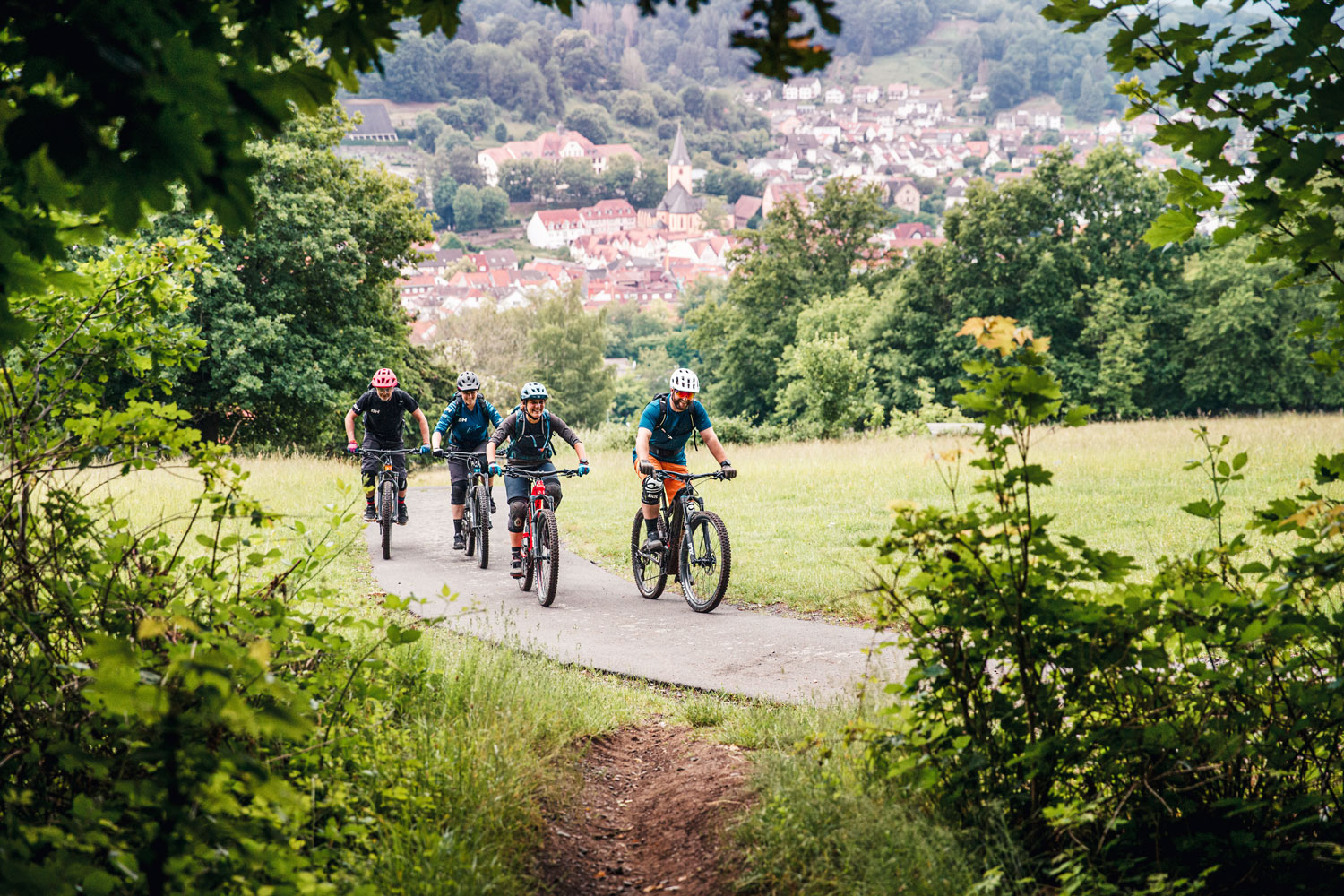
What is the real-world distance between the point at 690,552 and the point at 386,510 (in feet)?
15.1

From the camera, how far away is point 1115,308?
4556 cm

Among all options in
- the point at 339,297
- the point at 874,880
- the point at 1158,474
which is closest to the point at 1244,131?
the point at 874,880

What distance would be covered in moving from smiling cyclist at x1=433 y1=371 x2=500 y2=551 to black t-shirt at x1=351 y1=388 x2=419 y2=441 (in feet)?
2.45

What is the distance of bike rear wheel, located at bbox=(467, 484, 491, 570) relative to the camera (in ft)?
36.2

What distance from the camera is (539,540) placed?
9320 millimetres

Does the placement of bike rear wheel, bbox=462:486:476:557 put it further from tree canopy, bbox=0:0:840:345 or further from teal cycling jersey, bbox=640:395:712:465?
tree canopy, bbox=0:0:840:345

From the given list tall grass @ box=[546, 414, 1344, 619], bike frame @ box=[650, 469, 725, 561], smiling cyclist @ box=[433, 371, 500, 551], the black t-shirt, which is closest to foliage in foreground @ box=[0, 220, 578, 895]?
tall grass @ box=[546, 414, 1344, 619]

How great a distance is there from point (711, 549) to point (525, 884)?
5.40 m

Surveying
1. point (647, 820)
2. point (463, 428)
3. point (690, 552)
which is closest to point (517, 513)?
point (690, 552)

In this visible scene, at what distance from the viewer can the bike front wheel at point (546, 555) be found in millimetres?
8938

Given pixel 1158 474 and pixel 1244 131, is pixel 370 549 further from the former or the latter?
pixel 1158 474

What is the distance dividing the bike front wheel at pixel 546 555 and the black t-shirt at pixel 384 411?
3.39 metres

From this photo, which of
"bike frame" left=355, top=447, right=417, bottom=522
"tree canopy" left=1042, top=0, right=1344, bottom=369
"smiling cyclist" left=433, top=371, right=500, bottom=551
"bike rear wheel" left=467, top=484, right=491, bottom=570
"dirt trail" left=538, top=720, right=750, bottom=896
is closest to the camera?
"tree canopy" left=1042, top=0, right=1344, bottom=369

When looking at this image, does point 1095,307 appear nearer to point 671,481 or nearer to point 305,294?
point 305,294
